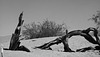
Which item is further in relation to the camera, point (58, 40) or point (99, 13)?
point (99, 13)

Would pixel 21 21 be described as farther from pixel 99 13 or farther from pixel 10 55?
pixel 99 13

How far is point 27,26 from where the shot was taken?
2725 cm

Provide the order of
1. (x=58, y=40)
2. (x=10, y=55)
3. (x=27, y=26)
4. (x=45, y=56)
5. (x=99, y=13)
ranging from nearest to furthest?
(x=10, y=55) < (x=45, y=56) < (x=58, y=40) < (x=27, y=26) < (x=99, y=13)

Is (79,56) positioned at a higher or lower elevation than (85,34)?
lower

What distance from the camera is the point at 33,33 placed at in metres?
26.0

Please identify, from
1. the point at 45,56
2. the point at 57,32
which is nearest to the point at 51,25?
the point at 57,32


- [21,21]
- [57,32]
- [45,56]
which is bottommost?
[57,32]

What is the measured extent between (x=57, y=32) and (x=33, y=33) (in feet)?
12.4

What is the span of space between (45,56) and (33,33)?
20.4 m

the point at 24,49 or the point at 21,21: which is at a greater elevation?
the point at 21,21

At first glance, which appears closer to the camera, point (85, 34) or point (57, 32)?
point (85, 34)

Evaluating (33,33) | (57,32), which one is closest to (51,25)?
(57,32)

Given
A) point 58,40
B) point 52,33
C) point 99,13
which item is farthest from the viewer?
point 99,13

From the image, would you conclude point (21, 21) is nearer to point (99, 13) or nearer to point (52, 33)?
point (52, 33)
